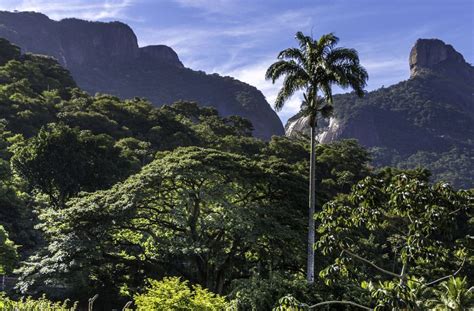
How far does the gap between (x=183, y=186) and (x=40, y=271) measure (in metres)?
7.82

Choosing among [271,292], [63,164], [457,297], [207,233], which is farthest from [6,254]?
[457,297]

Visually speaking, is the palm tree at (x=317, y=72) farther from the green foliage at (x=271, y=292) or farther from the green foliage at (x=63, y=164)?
the green foliage at (x=63, y=164)

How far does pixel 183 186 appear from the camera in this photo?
2586cm

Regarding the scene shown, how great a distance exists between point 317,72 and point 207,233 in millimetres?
9852


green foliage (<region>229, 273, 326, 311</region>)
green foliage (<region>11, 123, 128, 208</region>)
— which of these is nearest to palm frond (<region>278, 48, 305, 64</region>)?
green foliage (<region>229, 273, 326, 311</region>)

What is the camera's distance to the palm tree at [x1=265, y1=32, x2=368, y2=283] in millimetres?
23953

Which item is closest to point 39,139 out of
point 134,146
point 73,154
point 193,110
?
point 73,154

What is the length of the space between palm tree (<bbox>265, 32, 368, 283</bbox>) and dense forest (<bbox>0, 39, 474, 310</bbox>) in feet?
12.4

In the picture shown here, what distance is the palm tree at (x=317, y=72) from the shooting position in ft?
78.6

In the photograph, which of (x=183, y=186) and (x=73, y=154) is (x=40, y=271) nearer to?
(x=183, y=186)

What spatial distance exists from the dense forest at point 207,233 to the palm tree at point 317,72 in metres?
3.79

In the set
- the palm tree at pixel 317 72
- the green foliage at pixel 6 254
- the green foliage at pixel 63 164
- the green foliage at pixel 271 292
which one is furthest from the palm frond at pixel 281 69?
the green foliage at pixel 63 164

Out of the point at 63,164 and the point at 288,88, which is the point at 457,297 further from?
the point at 63,164

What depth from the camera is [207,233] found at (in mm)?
26156
